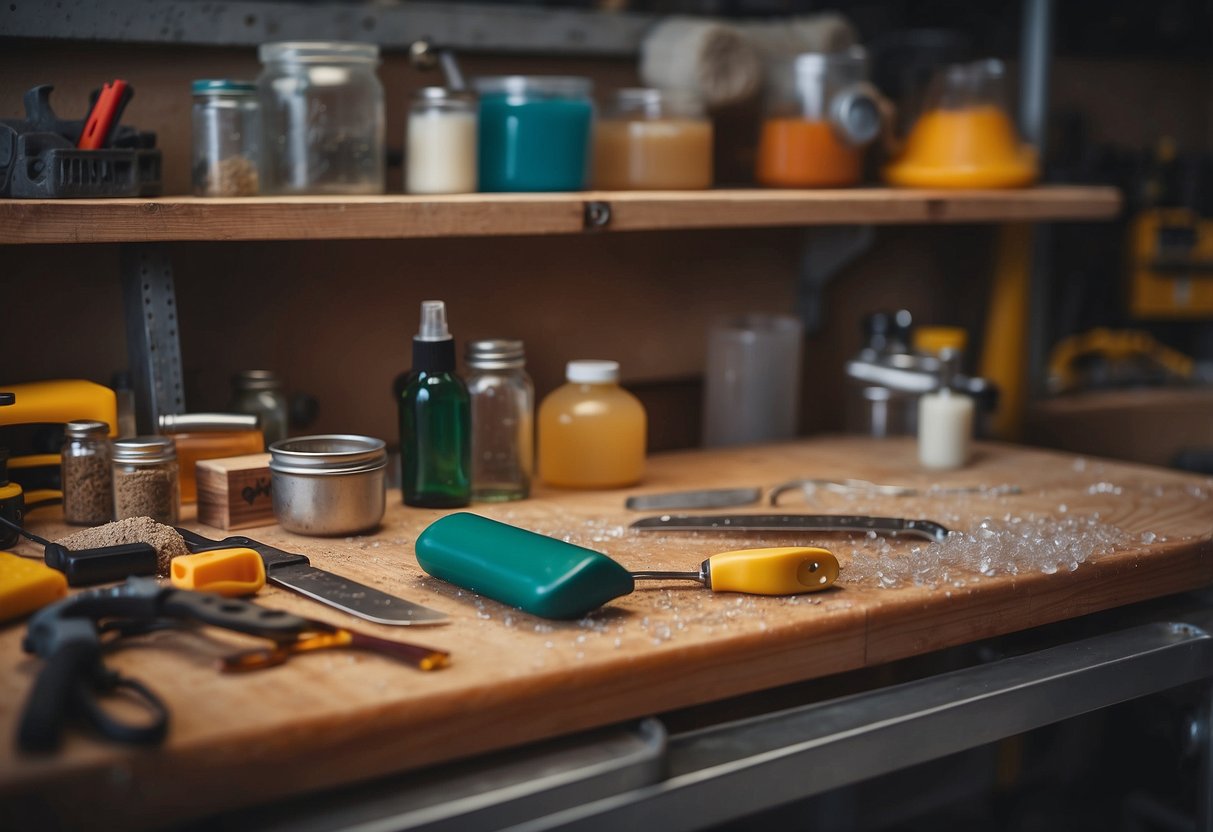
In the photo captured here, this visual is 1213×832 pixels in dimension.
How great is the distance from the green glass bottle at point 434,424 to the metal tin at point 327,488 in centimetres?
10

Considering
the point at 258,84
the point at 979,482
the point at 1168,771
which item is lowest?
the point at 1168,771

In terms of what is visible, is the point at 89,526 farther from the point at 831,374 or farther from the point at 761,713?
the point at 831,374

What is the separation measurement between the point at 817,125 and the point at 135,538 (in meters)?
1.19

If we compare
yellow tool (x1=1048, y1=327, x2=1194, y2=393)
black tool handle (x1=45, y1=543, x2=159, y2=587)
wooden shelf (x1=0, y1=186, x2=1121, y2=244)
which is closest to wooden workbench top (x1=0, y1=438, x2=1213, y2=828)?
black tool handle (x1=45, y1=543, x2=159, y2=587)

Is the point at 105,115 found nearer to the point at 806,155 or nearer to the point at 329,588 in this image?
the point at 329,588

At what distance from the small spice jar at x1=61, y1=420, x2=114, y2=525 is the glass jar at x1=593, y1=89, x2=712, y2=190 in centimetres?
79

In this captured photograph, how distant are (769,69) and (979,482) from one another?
2.45 feet

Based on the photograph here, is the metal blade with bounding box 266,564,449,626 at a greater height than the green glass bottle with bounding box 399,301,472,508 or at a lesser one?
lesser

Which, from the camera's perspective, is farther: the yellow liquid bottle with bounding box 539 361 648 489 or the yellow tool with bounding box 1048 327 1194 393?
the yellow tool with bounding box 1048 327 1194 393

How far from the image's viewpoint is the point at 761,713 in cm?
121

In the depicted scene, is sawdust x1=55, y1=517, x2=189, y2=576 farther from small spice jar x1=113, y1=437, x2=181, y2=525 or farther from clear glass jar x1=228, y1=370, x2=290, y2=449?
clear glass jar x1=228, y1=370, x2=290, y2=449

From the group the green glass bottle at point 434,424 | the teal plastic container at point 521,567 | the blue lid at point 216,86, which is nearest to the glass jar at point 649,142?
the green glass bottle at point 434,424

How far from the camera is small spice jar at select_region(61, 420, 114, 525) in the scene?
54.6 inches

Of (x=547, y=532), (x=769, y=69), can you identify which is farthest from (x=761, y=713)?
(x=769, y=69)
